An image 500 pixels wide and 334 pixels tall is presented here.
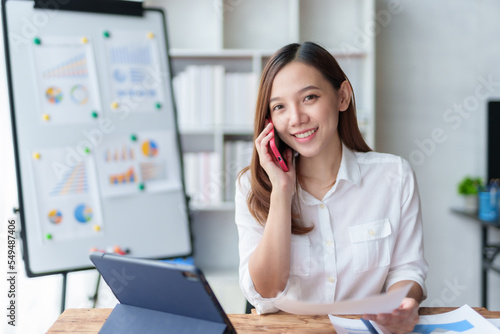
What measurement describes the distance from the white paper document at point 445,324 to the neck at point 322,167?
0.51 metres

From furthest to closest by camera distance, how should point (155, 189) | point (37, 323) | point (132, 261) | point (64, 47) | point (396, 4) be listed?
point (396, 4)
point (37, 323)
point (155, 189)
point (64, 47)
point (132, 261)

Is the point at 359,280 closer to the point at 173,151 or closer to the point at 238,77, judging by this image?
the point at 173,151

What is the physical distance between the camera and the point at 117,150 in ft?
5.79

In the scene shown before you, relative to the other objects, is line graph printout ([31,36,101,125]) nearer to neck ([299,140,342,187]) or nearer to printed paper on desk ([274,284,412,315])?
neck ([299,140,342,187])

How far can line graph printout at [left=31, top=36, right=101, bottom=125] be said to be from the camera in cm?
164

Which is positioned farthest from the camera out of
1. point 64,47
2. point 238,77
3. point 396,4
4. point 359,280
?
point 396,4

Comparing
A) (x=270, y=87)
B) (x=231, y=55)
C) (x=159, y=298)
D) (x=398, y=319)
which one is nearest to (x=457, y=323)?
(x=398, y=319)

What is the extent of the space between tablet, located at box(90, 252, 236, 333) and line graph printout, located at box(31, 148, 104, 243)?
3.02 feet

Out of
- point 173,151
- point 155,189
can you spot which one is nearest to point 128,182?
point 155,189

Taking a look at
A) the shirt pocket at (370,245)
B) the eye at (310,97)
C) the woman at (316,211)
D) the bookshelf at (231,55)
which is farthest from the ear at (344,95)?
the bookshelf at (231,55)

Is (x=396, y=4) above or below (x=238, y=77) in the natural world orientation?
above

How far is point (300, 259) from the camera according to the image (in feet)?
4.03

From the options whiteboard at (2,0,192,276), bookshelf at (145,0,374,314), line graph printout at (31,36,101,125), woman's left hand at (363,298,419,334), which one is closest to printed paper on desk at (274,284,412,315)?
woman's left hand at (363,298,419,334)

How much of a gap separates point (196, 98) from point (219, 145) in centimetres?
29
